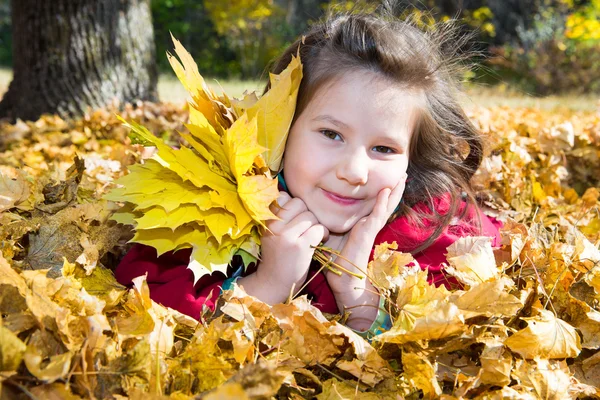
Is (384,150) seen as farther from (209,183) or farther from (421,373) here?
(421,373)

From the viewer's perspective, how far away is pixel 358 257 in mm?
1690

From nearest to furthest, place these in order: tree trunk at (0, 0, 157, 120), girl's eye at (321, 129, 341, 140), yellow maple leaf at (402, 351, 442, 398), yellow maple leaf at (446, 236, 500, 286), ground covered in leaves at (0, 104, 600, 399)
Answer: ground covered in leaves at (0, 104, 600, 399) → yellow maple leaf at (402, 351, 442, 398) → yellow maple leaf at (446, 236, 500, 286) → girl's eye at (321, 129, 341, 140) → tree trunk at (0, 0, 157, 120)

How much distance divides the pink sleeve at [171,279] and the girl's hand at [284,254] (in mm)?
122

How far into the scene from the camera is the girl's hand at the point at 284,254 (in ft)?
5.41

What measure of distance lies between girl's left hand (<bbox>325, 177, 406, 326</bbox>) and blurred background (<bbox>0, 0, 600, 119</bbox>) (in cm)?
325

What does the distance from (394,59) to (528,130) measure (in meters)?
1.76

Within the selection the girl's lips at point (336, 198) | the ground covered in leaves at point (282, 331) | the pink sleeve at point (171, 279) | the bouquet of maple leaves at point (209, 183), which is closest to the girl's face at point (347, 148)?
the girl's lips at point (336, 198)

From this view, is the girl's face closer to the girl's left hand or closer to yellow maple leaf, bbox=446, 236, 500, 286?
the girl's left hand

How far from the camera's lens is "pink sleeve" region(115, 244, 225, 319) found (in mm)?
1638

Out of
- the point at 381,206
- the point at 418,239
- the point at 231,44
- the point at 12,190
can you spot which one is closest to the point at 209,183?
the point at 381,206

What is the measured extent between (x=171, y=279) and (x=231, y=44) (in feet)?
43.8

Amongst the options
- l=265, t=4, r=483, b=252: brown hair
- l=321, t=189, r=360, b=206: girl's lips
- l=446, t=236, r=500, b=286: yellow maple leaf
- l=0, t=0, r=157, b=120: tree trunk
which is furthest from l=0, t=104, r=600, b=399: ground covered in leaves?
l=0, t=0, r=157, b=120: tree trunk

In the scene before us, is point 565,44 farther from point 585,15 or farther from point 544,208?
point 544,208

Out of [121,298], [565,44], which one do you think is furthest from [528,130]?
[565,44]
